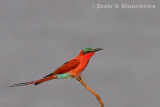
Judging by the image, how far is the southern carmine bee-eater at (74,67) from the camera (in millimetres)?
4161

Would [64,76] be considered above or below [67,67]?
below

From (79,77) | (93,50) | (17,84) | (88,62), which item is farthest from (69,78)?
(17,84)

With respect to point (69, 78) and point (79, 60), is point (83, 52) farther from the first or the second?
point (69, 78)

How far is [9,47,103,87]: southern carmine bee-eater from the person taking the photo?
4161mm

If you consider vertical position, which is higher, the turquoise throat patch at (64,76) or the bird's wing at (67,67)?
the bird's wing at (67,67)

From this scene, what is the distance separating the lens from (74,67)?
13.9 ft

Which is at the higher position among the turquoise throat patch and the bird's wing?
the bird's wing

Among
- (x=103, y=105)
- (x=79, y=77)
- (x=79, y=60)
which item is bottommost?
(x=103, y=105)

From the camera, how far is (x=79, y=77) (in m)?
4.36

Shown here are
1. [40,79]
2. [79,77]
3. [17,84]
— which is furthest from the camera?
[79,77]

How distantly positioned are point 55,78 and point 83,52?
0.80 meters

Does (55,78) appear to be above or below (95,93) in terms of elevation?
above

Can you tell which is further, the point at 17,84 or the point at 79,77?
the point at 79,77

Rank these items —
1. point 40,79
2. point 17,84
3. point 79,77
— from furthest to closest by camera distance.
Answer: point 79,77 < point 40,79 < point 17,84
